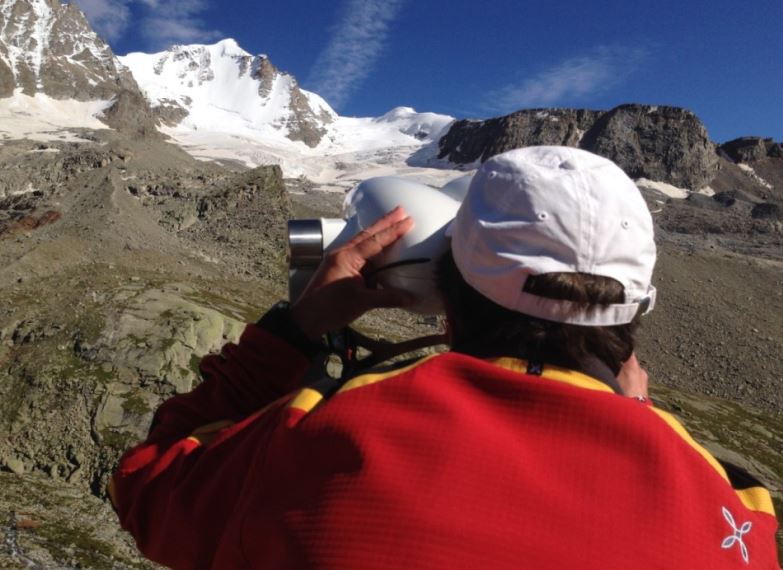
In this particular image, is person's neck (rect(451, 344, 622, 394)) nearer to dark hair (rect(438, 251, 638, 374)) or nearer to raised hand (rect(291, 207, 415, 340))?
Answer: dark hair (rect(438, 251, 638, 374))

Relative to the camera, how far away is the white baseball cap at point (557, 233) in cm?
147

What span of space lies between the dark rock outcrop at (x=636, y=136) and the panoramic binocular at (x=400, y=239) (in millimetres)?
138593

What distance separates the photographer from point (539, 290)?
147 cm

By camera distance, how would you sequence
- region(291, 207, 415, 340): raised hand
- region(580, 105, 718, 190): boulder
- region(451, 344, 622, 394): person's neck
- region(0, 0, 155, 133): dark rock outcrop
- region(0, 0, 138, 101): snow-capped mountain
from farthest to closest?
region(0, 0, 138, 101): snow-capped mountain
region(0, 0, 155, 133): dark rock outcrop
region(580, 105, 718, 190): boulder
region(291, 207, 415, 340): raised hand
region(451, 344, 622, 394): person's neck

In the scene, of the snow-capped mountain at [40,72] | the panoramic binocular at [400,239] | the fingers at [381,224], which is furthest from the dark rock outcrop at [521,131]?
the fingers at [381,224]

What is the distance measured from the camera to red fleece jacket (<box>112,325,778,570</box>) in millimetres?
1158

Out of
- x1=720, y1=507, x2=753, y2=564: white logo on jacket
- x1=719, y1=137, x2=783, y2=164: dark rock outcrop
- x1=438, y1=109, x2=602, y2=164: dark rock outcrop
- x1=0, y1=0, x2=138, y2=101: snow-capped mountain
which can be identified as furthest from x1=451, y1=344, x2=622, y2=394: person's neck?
x1=0, y1=0, x2=138, y2=101: snow-capped mountain

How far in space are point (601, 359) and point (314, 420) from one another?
77 centimetres

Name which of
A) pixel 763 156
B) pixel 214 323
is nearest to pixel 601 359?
pixel 214 323

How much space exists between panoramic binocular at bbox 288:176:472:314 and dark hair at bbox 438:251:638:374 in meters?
0.33

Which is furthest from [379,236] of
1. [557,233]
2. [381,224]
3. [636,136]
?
[636,136]

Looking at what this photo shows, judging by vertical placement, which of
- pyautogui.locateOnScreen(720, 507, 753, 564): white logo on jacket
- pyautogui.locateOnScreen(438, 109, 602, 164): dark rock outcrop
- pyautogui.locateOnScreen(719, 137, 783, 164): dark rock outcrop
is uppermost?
pyautogui.locateOnScreen(719, 137, 783, 164): dark rock outcrop

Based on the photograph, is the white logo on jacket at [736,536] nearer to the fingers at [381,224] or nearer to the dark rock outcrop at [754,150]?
the fingers at [381,224]

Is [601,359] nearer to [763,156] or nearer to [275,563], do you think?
[275,563]
